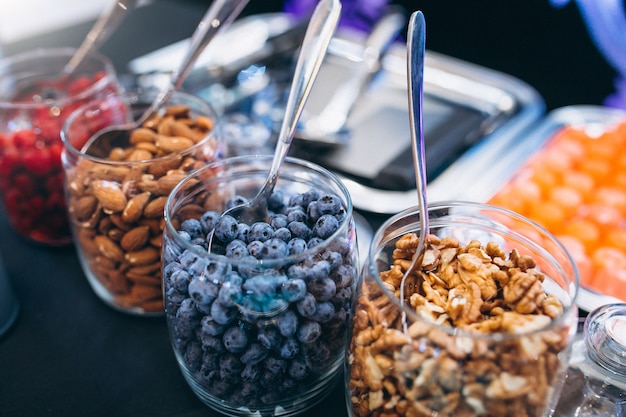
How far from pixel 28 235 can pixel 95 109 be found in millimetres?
237

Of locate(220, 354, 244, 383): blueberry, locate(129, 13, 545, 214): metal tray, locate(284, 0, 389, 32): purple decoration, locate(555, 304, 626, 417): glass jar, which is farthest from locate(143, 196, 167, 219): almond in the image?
locate(284, 0, 389, 32): purple decoration

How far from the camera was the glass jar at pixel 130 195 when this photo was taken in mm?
678

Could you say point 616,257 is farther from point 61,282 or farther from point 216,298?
point 61,282

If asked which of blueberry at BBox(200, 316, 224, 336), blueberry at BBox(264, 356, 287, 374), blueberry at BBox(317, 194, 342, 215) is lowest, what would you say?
blueberry at BBox(264, 356, 287, 374)

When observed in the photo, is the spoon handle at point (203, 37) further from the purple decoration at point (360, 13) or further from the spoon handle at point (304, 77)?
the purple decoration at point (360, 13)

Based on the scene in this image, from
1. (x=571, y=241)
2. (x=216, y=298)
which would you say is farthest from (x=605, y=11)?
(x=216, y=298)

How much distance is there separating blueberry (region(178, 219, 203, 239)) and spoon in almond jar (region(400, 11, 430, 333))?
0.72ft

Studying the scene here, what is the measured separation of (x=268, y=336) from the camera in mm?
519

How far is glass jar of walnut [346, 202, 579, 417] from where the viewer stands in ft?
1.45

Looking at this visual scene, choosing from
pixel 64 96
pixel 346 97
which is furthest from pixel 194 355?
pixel 346 97

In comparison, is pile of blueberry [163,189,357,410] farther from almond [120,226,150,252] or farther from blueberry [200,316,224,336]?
almond [120,226,150,252]

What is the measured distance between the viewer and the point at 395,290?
539 millimetres

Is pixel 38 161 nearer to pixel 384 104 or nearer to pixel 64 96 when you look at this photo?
pixel 64 96

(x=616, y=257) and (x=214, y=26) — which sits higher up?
(x=214, y=26)
